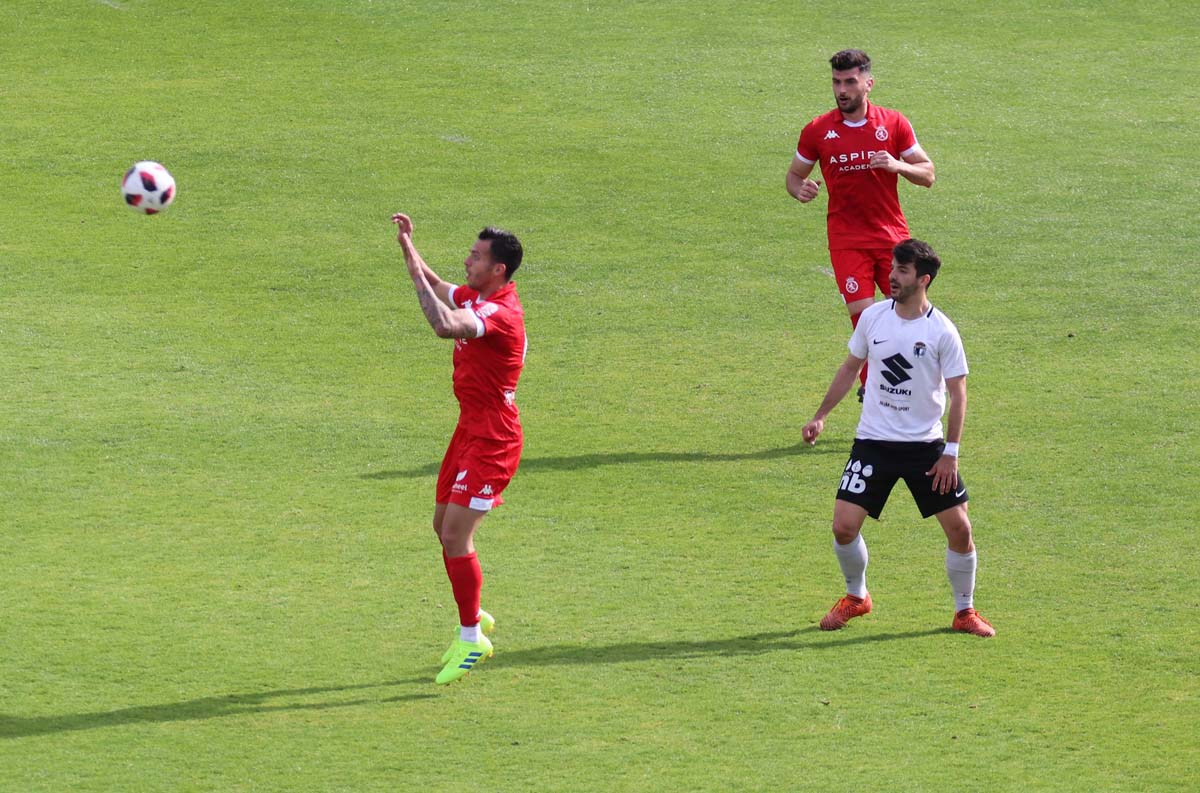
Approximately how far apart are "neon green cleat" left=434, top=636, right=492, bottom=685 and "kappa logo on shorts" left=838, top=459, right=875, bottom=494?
2.20 meters

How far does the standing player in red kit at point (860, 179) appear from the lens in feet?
39.8

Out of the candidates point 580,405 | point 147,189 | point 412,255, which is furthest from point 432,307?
point 580,405

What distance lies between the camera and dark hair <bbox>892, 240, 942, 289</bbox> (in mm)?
8789

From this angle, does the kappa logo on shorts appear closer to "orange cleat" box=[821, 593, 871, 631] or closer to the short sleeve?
"orange cleat" box=[821, 593, 871, 631]

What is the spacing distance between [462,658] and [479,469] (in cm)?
103

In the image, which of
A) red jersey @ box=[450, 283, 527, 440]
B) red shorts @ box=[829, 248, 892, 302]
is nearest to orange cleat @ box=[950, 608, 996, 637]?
red jersey @ box=[450, 283, 527, 440]

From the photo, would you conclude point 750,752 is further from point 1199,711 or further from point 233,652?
point 233,652

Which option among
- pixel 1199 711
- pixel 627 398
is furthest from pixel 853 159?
pixel 1199 711

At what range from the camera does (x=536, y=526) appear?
35.4 ft

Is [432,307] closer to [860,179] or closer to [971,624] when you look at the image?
[971,624]

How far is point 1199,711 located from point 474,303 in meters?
4.31

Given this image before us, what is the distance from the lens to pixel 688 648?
894 centimetres

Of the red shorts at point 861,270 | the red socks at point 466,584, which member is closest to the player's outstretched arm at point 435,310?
the red socks at point 466,584

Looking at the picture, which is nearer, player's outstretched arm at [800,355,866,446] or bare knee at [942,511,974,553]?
bare knee at [942,511,974,553]
